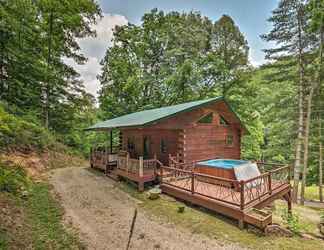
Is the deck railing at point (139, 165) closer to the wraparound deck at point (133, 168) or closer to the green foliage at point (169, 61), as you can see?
the wraparound deck at point (133, 168)

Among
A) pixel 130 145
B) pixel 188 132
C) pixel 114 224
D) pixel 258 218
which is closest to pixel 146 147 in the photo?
pixel 130 145

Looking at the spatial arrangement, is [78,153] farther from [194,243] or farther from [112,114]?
[194,243]

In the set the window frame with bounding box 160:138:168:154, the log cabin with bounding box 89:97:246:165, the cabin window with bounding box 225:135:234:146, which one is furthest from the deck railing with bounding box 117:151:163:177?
the cabin window with bounding box 225:135:234:146

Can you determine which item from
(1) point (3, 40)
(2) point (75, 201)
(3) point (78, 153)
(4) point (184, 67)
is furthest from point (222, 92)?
(1) point (3, 40)

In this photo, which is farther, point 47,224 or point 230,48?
point 230,48

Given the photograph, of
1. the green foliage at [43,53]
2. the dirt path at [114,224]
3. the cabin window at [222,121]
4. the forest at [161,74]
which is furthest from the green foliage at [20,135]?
the cabin window at [222,121]

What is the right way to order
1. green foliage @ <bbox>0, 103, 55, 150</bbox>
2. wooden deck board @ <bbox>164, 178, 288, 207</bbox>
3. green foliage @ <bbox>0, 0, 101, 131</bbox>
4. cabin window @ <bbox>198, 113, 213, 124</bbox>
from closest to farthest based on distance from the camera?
wooden deck board @ <bbox>164, 178, 288, 207</bbox>
green foliage @ <bbox>0, 103, 55, 150</bbox>
cabin window @ <bbox>198, 113, 213, 124</bbox>
green foliage @ <bbox>0, 0, 101, 131</bbox>

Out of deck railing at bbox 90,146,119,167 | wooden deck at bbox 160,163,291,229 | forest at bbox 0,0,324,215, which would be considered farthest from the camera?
forest at bbox 0,0,324,215

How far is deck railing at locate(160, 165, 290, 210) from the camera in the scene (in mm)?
6133

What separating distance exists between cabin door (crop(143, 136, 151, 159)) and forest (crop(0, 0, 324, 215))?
295 inches

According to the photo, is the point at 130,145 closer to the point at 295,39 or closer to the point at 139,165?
the point at 139,165

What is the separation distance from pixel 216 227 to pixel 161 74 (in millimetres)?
20140

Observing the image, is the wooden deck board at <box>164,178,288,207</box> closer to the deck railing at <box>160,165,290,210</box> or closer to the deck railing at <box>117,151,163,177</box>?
the deck railing at <box>160,165,290,210</box>

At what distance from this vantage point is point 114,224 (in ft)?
18.5
